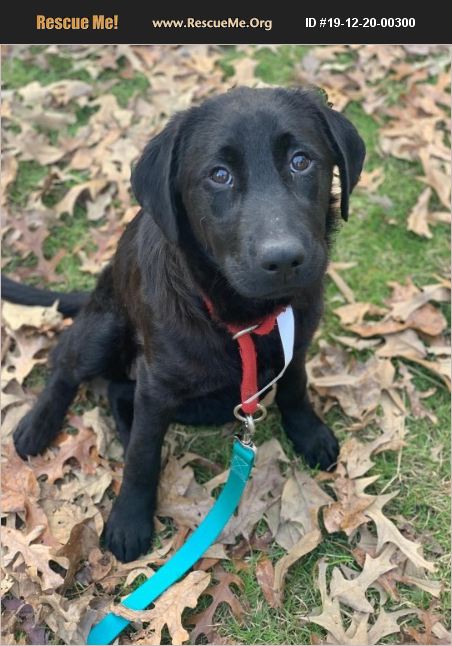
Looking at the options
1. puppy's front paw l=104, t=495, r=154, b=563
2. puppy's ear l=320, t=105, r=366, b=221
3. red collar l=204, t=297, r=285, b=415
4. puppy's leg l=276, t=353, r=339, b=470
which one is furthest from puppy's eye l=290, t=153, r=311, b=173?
puppy's front paw l=104, t=495, r=154, b=563

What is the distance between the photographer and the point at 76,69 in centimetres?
575

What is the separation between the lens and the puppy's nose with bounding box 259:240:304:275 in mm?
2270

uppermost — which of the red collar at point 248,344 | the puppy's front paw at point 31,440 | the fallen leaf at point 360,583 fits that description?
the red collar at point 248,344

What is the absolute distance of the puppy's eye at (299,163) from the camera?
8.32 feet

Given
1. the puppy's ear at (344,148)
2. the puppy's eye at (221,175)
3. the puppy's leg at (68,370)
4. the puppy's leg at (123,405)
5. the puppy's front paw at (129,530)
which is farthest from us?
the puppy's leg at (123,405)

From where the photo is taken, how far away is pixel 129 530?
10.5ft

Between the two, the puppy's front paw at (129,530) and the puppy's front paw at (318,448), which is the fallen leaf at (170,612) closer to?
the puppy's front paw at (129,530)

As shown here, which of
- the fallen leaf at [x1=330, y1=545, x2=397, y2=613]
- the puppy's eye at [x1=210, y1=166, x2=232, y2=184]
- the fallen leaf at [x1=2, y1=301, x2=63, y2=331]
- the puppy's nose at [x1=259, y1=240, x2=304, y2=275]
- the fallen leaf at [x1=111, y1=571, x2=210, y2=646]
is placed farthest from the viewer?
the fallen leaf at [x1=2, y1=301, x2=63, y2=331]

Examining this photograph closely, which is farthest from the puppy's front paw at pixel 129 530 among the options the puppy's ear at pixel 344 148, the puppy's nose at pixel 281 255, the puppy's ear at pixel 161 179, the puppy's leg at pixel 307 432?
the puppy's ear at pixel 344 148

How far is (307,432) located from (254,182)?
1.51m

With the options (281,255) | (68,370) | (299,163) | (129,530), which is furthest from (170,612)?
(299,163)

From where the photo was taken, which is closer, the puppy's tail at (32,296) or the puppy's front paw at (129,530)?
the puppy's front paw at (129,530)

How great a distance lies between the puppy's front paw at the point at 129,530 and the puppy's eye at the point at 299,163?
1.70 meters

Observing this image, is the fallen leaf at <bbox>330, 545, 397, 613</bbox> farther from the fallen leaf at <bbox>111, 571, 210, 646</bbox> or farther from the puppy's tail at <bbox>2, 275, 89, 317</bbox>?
the puppy's tail at <bbox>2, 275, 89, 317</bbox>
